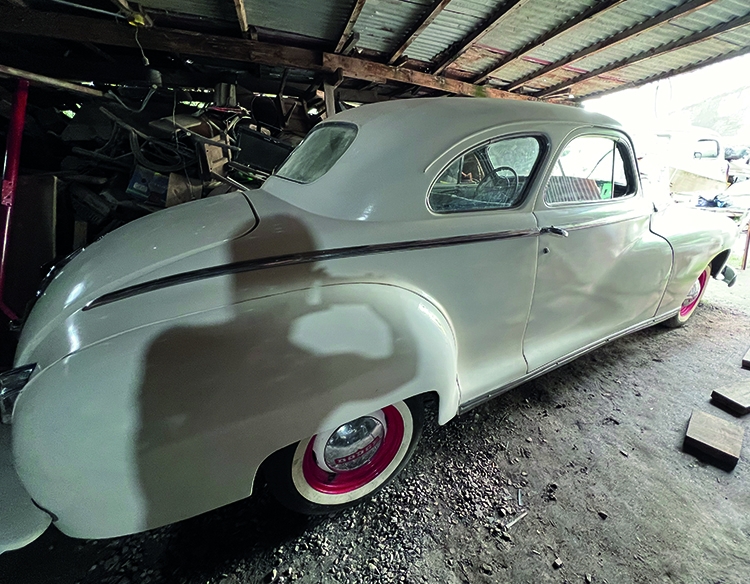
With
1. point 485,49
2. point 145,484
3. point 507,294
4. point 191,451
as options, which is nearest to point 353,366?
point 191,451

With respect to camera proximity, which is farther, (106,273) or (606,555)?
(606,555)

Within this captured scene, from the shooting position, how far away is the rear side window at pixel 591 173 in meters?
2.03

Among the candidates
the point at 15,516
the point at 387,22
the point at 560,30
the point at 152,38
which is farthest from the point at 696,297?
the point at 152,38

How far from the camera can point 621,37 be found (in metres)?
4.33

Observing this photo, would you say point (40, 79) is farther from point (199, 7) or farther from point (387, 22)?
point (387, 22)

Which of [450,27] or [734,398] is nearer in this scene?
[734,398]

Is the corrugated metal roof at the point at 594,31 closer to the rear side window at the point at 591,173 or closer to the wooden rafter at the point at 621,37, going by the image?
the wooden rafter at the point at 621,37

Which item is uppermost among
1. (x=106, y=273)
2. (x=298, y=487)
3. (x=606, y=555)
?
(x=106, y=273)

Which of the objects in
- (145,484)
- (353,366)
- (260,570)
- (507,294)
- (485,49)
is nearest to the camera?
(145,484)

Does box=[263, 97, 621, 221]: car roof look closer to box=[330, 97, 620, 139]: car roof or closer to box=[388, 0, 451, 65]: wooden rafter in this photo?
box=[330, 97, 620, 139]: car roof

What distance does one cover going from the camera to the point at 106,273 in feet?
4.42

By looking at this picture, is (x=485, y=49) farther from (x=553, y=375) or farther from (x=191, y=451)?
(x=191, y=451)

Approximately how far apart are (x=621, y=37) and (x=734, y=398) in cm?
434

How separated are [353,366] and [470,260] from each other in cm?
77
